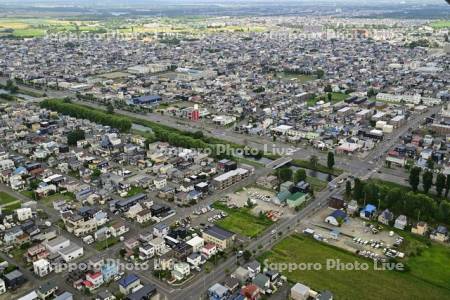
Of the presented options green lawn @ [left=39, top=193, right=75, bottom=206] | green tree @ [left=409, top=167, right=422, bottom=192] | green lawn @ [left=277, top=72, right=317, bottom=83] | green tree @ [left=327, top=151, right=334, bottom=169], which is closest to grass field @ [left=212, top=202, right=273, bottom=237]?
green tree @ [left=327, top=151, right=334, bottom=169]

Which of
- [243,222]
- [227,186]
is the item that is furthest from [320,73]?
[243,222]

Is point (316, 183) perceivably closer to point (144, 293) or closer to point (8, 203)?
point (144, 293)

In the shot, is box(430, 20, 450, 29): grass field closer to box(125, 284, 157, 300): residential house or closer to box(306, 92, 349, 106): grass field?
box(306, 92, 349, 106): grass field

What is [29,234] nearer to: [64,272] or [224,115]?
[64,272]

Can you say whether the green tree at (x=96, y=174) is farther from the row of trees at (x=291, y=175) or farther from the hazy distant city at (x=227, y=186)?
the row of trees at (x=291, y=175)

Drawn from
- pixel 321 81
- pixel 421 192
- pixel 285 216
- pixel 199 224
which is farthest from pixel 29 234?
A: pixel 321 81

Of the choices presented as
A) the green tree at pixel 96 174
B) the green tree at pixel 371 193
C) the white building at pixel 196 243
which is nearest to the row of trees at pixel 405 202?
the green tree at pixel 371 193

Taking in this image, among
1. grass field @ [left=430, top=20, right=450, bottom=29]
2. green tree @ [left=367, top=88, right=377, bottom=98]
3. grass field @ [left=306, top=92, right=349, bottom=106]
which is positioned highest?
grass field @ [left=430, top=20, right=450, bottom=29]

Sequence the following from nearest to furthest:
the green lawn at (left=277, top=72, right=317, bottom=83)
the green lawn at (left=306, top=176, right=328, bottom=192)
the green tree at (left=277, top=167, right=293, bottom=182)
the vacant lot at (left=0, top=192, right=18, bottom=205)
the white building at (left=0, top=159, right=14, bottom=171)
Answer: the vacant lot at (left=0, top=192, right=18, bottom=205) → the green lawn at (left=306, top=176, right=328, bottom=192) → the green tree at (left=277, top=167, right=293, bottom=182) → the white building at (left=0, top=159, right=14, bottom=171) → the green lawn at (left=277, top=72, right=317, bottom=83)
